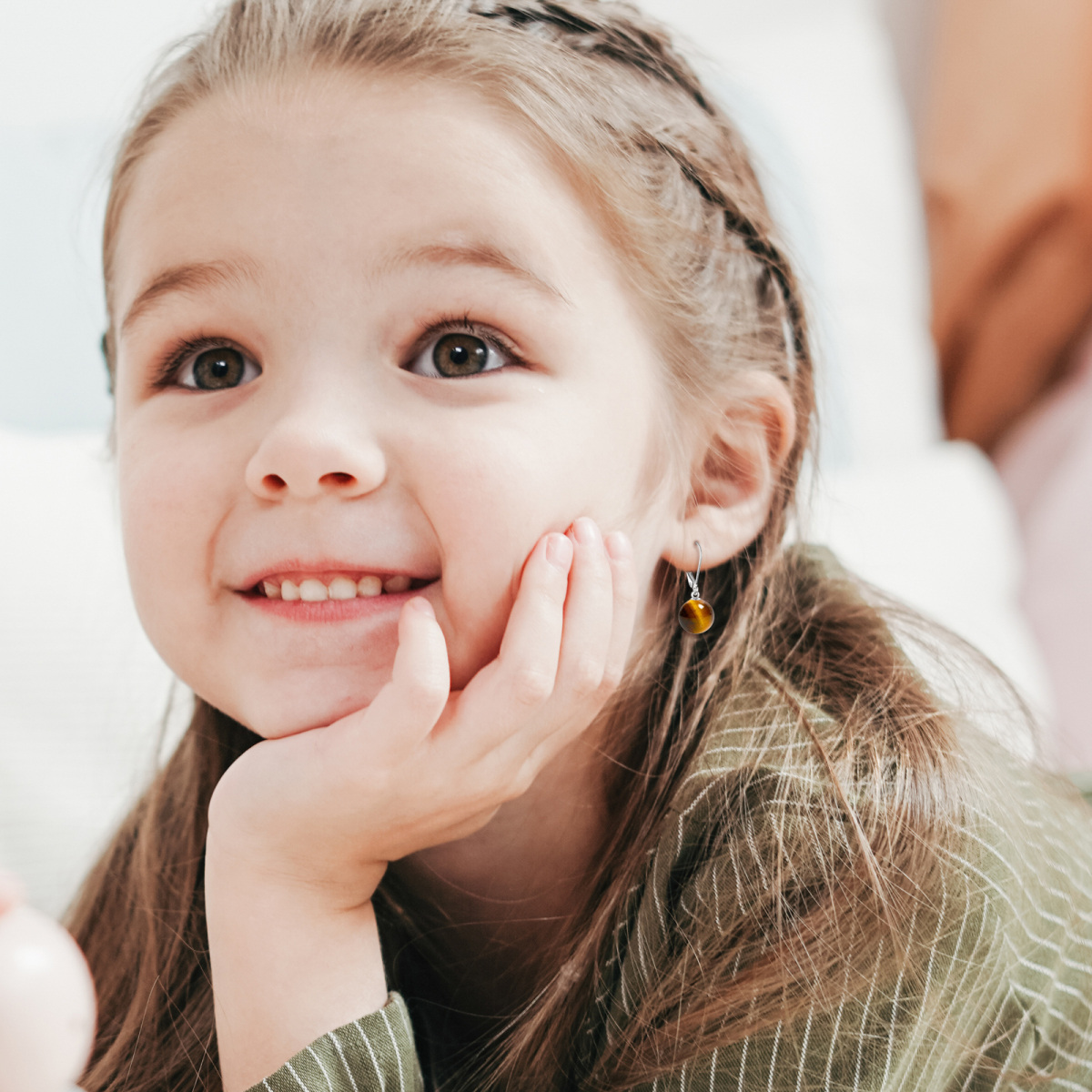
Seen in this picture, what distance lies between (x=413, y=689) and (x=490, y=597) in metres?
0.08

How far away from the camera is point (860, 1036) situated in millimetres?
652

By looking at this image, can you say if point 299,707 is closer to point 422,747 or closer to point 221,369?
point 422,747

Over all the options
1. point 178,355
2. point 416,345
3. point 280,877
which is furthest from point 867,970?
point 178,355

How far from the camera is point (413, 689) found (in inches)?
23.5

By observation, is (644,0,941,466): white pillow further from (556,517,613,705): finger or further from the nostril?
the nostril

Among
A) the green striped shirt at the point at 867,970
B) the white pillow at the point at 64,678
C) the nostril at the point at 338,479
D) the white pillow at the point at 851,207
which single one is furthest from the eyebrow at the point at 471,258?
the white pillow at the point at 851,207

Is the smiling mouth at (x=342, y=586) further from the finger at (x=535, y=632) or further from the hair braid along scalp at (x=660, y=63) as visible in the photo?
the hair braid along scalp at (x=660, y=63)

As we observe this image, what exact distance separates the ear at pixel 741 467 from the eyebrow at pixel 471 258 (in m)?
0.22

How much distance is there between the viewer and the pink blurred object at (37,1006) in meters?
0.37

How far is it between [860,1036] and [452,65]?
0.63 metres

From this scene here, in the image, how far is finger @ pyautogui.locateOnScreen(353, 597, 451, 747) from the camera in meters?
0.60

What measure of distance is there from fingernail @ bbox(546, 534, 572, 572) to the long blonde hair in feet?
0.52

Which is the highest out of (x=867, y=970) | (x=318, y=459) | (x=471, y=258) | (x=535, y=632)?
(x=471, y=258)

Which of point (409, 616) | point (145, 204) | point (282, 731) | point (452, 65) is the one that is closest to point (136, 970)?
point (282, 731)
